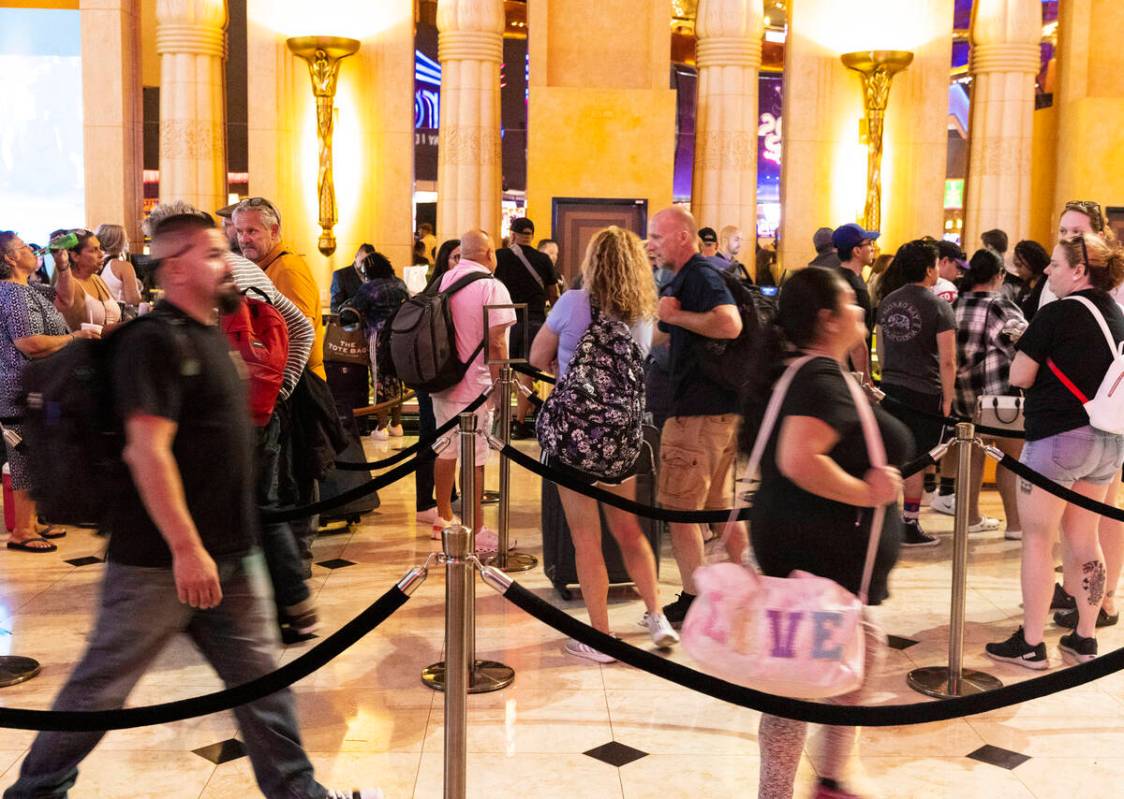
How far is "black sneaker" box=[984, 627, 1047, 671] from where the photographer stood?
16.7 ft

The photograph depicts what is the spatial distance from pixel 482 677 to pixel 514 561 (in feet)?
5.88

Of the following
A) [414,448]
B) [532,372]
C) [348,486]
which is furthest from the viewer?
[348,486]

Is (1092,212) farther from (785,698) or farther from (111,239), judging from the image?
(111,239)

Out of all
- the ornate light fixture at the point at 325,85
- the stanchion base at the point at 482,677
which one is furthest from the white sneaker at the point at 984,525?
the ornate light fixture at the point at 325,85

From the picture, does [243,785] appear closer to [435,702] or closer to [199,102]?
[435,702]

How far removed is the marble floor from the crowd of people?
32 centimetres

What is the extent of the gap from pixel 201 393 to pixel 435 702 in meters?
2.05

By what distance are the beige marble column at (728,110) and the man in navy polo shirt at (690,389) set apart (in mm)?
9276

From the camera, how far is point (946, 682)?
16.0 feet

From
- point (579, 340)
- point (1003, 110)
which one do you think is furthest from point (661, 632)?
point (1003, 110)

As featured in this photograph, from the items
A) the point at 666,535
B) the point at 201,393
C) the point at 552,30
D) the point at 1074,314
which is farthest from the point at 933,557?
the point at 552,30

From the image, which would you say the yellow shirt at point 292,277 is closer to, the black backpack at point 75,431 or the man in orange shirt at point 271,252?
the man in orange shirt at point 271,252

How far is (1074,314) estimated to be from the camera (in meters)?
4.92

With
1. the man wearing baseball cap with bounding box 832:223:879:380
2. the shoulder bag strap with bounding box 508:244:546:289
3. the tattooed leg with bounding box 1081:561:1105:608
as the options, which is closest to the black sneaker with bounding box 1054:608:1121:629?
the tattooed leg with bounding box 1081:561:1105:608
